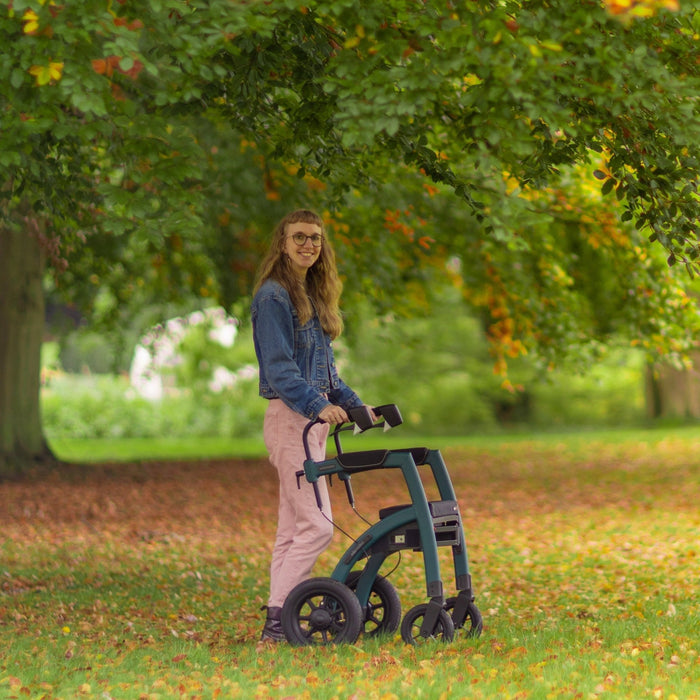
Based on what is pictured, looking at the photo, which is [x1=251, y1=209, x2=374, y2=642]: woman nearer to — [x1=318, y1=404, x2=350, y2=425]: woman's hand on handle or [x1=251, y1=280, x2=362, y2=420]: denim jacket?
[x1=251, y1=280, x2=362, y2=420]: denim jacket

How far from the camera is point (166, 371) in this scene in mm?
27016

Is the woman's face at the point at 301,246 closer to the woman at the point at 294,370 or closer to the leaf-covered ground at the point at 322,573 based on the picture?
the woman at the point at 294,370

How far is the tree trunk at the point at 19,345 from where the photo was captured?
13.6 metres

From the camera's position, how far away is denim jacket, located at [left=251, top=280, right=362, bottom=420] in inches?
188

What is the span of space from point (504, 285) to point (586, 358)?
4.33 feet

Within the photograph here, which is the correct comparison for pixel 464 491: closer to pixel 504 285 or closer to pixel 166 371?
pixel 504 285

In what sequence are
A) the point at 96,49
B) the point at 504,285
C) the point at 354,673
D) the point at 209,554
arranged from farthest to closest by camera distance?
the point at 504,285
the point at 209,554
the point at 96,49
the point at 354,673

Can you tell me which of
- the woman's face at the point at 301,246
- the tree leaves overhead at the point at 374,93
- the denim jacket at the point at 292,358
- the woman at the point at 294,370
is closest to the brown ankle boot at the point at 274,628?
the woman at the point at 294,370

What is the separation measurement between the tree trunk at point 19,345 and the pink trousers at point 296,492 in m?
9.27

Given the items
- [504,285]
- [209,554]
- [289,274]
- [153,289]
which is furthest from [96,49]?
[153,289]

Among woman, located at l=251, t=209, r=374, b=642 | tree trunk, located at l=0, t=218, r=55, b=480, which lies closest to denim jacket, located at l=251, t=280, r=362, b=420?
woman, located at l=251, t=209, r=374, b=642

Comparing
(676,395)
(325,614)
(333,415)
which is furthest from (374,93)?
(676,395)

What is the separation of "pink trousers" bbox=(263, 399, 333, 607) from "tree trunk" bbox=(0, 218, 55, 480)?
9.27 meters

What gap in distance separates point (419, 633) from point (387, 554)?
1.23 ft
